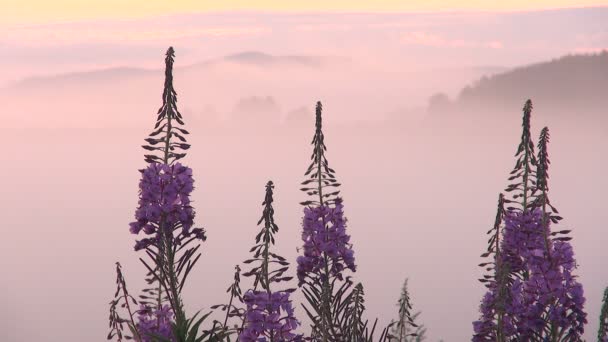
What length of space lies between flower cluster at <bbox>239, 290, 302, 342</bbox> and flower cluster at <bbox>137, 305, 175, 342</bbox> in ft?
3.04

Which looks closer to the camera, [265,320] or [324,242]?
[265,320]

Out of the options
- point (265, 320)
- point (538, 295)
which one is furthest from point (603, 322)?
point (265, 320)

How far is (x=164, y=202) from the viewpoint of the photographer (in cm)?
875

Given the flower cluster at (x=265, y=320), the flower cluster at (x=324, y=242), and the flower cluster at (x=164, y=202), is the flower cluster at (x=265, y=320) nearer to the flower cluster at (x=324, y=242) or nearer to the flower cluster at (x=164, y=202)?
the flower cluster at (x=164, y=202)

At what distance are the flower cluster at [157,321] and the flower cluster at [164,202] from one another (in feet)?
2.82

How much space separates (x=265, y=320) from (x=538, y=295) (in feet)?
9.47

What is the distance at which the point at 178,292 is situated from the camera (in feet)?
28.3

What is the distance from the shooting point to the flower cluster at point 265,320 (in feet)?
27.6

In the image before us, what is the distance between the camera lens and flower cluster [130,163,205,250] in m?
8.66

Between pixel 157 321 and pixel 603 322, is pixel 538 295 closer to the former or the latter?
pixel 603 322

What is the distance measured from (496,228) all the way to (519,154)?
76.8 inches

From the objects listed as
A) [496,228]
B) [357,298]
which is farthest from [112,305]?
[496,228]

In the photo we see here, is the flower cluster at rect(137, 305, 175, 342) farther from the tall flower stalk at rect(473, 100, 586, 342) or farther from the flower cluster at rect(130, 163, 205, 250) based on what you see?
the tall flower stalk at rect(473, 100, 586, 342)

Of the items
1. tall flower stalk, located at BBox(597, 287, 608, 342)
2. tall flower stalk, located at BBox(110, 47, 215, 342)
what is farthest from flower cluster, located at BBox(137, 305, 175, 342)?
tall flower stalk, located at BBox(597, 287, 608, 342)
